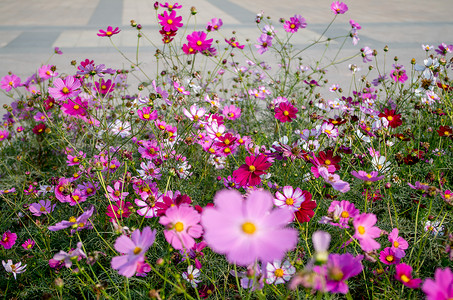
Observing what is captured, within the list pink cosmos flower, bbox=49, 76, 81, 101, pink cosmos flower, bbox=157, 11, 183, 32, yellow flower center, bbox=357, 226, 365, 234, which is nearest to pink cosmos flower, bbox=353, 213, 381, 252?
yellow flower center, bbox=357, 226, 365, 234

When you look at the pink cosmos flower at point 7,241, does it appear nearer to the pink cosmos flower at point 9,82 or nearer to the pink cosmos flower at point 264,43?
the pink cosmos flower at point 9,82

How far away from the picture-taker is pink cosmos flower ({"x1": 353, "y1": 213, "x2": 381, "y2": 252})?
1.87 ft

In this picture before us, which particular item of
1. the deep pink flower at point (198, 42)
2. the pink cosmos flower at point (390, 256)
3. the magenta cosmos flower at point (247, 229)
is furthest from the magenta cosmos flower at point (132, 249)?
the deep pink flower at point (198, 42)

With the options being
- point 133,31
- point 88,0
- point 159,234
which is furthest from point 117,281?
point 88,0

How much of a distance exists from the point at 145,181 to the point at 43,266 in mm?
417

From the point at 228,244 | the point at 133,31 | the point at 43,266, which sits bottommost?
the point at 43,266

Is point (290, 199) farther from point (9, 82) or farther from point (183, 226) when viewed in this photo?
point (9, 82)

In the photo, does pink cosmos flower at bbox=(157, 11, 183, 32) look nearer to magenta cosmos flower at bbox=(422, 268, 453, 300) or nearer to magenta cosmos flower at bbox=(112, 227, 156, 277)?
magenta cosmos flower at bbox=(112, 227, 156, 277)

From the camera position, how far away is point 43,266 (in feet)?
3.34

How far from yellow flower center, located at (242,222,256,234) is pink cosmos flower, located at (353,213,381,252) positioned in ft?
0.79

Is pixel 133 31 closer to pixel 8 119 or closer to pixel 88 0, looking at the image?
pixel 8 119

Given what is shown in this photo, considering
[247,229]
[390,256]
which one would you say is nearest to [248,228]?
[247,229]

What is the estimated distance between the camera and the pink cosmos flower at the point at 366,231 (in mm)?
570

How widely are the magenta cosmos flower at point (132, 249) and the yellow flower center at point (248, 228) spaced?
15 centimetres
